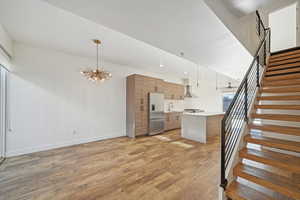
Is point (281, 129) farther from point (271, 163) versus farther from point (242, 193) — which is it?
point (242, 193)

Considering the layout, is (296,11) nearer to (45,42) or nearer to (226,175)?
(226,175)

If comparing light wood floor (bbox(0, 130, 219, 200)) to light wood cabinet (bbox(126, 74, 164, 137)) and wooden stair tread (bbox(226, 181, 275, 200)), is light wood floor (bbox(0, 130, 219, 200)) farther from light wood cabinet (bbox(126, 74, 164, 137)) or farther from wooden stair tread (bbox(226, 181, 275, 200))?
light wood cabinet (bbox(126, 74, 164, 137))

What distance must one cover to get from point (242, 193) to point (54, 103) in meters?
4.83

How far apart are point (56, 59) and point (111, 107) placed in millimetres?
2366

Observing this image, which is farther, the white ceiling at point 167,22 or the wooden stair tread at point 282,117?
the wooden stair tread at point 282,117

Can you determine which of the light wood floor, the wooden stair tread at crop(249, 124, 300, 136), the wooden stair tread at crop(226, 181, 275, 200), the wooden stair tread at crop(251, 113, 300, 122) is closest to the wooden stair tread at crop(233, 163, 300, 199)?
the wooden stair tread at crop(226, 181, 275, 200)

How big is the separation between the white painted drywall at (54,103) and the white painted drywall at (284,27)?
6.75m

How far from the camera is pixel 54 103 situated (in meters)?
3.79

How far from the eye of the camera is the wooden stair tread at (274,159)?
5.15 ft

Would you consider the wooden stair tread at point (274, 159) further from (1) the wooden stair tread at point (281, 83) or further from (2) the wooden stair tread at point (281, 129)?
(1) the wooden stair tread at point (281, 83)

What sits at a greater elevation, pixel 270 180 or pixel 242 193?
pixel 270 180

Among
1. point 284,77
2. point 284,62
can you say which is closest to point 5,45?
point 284,77

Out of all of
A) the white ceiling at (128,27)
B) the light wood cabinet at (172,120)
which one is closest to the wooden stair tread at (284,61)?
the white ceiling at (128,27)

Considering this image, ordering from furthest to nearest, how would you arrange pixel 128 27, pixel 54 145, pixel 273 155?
pixel 54 145
pixel 128 27
pixel 273 155
